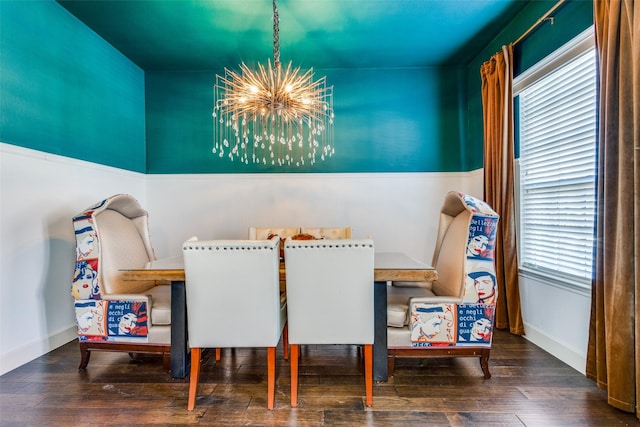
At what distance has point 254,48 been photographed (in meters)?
3.10

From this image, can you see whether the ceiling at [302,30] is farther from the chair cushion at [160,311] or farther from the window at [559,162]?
the chair cushion at [160,311]

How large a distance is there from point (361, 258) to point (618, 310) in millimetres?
1389

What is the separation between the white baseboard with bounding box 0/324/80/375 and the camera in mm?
2063

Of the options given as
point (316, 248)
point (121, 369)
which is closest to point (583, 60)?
point (316, 248)

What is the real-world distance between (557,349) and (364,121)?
9.22 feet

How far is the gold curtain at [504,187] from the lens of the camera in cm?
261

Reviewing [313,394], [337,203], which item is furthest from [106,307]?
[337,203]

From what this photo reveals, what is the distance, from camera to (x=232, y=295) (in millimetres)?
1672

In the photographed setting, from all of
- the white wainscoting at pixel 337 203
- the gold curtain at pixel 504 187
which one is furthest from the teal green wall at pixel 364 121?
the gold curtain at pixel 504 187

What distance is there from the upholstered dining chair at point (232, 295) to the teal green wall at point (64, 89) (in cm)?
179

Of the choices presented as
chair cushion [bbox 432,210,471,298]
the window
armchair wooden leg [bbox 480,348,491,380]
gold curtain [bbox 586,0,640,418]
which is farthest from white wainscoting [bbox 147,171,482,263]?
gold curtain [bbox 586,0,640,418]

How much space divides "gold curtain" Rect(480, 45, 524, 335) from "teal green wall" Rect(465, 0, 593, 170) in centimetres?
15

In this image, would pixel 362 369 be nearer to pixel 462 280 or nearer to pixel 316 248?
pixel 462 280

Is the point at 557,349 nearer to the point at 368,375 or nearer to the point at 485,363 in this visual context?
the point at 485,363
